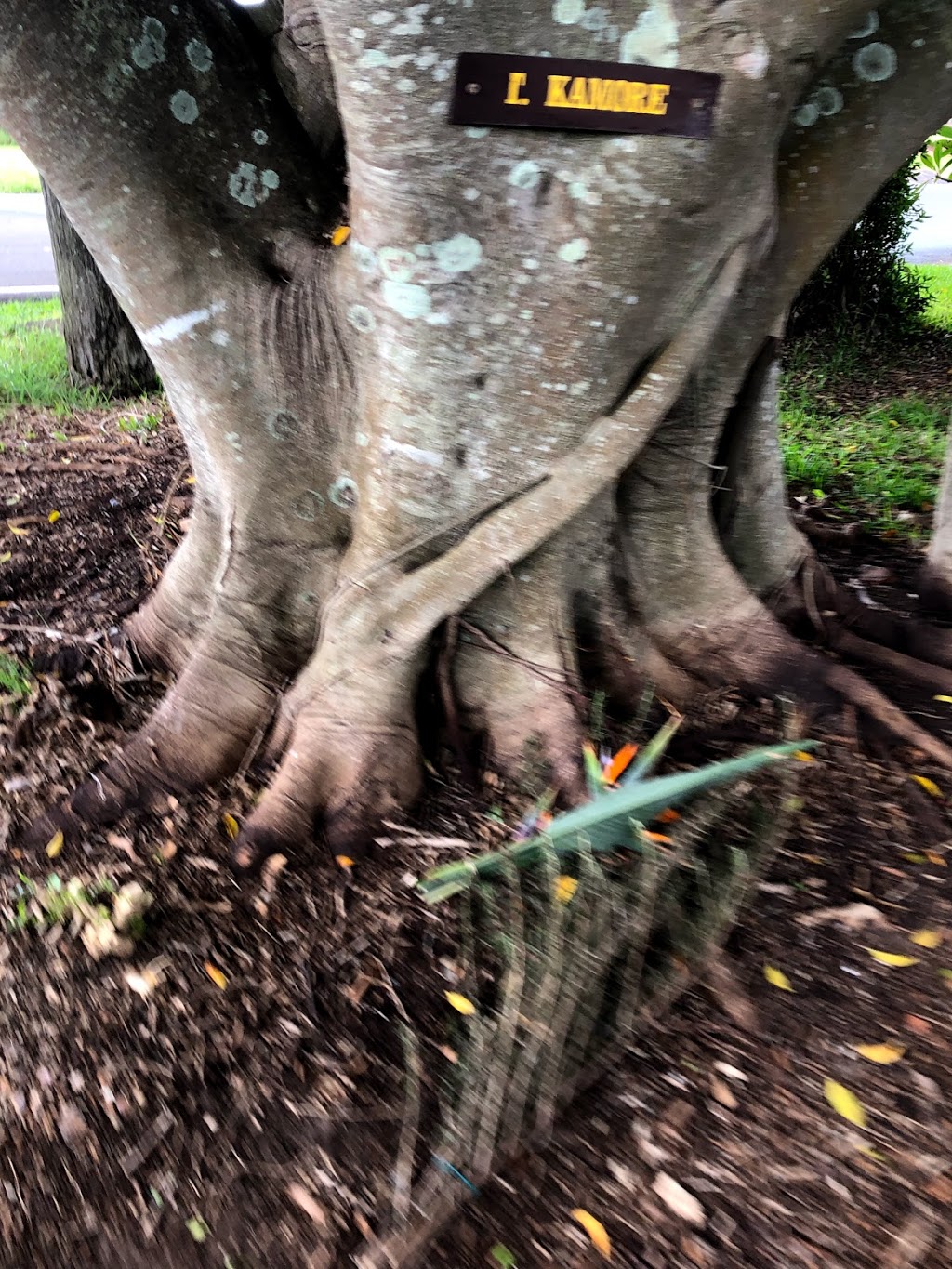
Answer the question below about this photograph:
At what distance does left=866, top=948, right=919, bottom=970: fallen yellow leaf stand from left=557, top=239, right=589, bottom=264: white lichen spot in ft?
5.38

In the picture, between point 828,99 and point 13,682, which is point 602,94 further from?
point 13,682

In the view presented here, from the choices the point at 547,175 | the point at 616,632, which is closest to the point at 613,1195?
the point at 616,632

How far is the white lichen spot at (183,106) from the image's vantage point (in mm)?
2162

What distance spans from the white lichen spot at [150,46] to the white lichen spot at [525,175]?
0.94 metres

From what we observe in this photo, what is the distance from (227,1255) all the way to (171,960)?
2.17 ft

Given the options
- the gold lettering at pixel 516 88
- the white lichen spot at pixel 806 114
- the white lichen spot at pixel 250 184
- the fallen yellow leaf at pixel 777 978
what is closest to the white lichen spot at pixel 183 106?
the white lichen spot at pixel 250 184

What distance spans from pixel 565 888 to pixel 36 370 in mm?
5776

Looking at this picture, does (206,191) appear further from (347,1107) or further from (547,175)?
(347,1107)

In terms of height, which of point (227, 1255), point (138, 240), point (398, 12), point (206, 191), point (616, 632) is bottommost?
point (227, 1255)

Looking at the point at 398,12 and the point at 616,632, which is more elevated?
the point at 398,12

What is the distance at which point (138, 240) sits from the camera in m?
2.21

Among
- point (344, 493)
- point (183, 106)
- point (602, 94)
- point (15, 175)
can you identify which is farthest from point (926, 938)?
point (15, 175)

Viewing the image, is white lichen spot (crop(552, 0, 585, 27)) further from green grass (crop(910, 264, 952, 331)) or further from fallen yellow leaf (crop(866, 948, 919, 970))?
green grass (crop(910, 264, 952, 331))

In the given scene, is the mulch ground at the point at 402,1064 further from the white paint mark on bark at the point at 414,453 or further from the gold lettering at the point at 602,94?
the gold lettering at the point at 602,94
